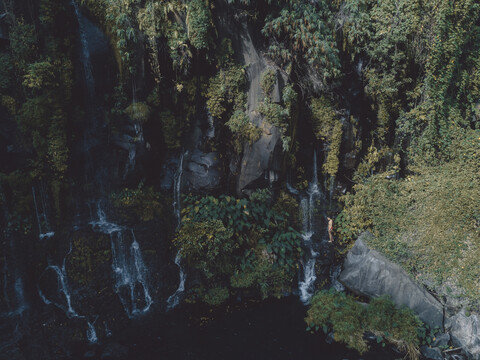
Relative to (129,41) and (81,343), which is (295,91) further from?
(81,343)

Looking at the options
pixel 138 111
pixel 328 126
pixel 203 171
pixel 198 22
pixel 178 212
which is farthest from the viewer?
pixel 328 126

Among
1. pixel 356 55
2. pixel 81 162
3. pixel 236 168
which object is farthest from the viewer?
pixel 356 55

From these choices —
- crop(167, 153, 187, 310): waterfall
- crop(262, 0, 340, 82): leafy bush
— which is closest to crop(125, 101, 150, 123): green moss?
crop(167, 153, 187, 310): waterfall

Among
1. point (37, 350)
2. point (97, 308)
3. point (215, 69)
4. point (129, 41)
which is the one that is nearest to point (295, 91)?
point (215, 69)

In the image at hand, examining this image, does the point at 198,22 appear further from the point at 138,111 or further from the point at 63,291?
the point at 63,291

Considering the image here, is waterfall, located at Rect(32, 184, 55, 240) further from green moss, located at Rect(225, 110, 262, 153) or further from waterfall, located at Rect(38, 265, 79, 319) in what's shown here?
green moss, located at Rect(225, 110, 262, 153)

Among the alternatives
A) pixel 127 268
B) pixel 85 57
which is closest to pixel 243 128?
pixel 85 57

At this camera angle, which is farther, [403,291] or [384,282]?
[384,282]
